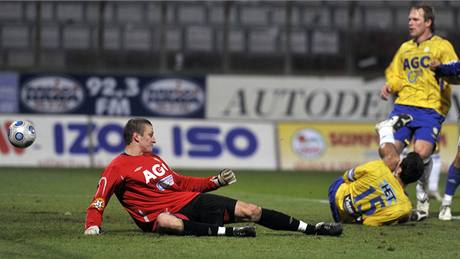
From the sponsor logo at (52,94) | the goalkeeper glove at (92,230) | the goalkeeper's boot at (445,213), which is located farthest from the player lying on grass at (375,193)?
the sponsor logo at (52,94)

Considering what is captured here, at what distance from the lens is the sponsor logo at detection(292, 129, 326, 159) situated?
957 inches

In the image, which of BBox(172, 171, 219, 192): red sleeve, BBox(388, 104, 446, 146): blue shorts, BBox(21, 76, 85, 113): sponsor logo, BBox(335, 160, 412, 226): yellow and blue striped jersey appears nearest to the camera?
BBox(172, 171, 219, 192): red sleeve

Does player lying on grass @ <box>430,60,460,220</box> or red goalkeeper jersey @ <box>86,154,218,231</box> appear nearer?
red goalkeeper jersey @ <box>86,154,218,231</box>

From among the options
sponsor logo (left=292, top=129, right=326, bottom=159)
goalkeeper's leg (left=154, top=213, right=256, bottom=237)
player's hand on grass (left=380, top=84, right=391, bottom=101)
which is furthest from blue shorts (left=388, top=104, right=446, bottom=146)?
sponsor logo (left=292, top=129, right=326, bottom=159)

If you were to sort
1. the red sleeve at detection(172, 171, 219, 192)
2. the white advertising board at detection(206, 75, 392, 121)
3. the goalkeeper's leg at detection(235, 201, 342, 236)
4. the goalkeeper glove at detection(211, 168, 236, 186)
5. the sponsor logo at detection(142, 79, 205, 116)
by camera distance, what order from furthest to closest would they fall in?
1. the white advertising board at detection(206, 75, 392, 121)
2. the sponsor logo at detection(142, 79, 205, 116)
3. the red sleeve at detection(172, 171, 219, 192)
4. the goalkeeper glove at detection(211, 168, 236, 186)
5. the goalkeeper's leg at detection(235, 201, 342, 236)

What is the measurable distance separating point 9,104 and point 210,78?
5.24 m

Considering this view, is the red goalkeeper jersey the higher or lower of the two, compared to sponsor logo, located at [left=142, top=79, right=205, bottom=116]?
higher

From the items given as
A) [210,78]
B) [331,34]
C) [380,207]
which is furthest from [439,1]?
[380,207]

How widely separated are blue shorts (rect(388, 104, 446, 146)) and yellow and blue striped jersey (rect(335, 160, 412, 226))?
51.0 inches

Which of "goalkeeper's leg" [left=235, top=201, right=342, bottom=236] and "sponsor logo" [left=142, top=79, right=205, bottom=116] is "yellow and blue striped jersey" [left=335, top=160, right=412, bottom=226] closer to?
"goalkeeper's leg" [left=235, top=201, right=342, bottom=236]

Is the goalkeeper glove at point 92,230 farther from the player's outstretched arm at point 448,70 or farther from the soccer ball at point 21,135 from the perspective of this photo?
the player's outstretched arm at point 448,70

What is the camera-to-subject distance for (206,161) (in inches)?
936

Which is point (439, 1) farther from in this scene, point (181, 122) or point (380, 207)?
point (380, 207)

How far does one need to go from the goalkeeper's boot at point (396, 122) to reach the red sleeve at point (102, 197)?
367cm
